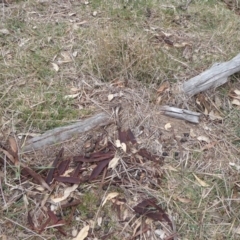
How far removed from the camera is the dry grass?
2.13 metres

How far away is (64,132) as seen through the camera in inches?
91.6

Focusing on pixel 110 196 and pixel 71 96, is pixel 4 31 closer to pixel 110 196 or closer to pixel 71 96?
pixel 71 96

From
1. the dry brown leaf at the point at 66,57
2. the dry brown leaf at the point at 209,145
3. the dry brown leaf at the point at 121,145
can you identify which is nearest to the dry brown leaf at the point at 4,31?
the dry brown leaf at the point at 66,57

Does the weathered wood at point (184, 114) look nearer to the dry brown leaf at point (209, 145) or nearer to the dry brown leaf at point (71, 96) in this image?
the dry brown leaf at point (209, 145)

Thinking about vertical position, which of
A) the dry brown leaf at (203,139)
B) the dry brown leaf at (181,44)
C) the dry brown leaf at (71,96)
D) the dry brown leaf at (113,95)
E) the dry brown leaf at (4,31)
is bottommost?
the dry brown leaf at (203,139)

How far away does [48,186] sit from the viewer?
2.15 m

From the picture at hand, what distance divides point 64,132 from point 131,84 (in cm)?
60

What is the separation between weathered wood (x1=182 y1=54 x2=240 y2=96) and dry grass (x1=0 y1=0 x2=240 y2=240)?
7 centimetres

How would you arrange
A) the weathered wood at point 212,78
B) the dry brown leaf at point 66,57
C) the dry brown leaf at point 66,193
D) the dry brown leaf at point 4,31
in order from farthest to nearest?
the dry brown leaf at point 4,31
the dry brown leaf at point 66,57
the weathered wood at point 212,78
the dry brown leaf at point 66,193

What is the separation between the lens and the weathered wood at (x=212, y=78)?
2652 mm

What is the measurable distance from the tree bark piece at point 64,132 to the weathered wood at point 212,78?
608 mm

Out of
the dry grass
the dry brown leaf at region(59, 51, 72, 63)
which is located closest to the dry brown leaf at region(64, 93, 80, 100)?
the dry grass

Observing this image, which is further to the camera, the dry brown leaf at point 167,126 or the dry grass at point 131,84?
the dry brown leaf at point 167,126

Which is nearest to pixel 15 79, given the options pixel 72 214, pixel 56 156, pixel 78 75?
pixel 78 75
